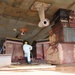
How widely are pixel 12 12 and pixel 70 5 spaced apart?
258cm

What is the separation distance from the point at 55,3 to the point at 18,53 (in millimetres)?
5216

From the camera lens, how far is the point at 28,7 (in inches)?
220

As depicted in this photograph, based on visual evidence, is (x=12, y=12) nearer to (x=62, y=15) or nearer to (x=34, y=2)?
(x=34, y=2)

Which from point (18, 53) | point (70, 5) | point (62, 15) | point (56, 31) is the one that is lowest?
point (18, 53)

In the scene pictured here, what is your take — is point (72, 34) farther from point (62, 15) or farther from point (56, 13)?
point (56, 13)

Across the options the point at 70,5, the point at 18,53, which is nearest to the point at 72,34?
the point at 70,5

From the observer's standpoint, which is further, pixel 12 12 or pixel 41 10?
pixel 12 12

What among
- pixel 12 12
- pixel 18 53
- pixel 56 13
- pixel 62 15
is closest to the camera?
pixel 62 15

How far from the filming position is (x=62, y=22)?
5.13 metres

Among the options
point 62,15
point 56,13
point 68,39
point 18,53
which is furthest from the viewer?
point 18,53

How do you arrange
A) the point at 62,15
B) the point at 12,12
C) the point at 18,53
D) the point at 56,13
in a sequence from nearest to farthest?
1. the point at 62,15
2. the point at 56,13
3. the point at 12,12
4. the point at 18,53

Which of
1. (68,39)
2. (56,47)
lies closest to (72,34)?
(68,39)

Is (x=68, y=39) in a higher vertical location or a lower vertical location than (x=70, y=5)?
lower

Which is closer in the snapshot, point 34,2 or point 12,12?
point 34,2
